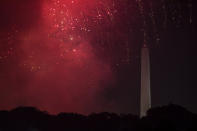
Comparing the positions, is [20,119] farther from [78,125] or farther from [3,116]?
[78,125]

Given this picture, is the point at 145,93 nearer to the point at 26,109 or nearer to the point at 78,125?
the point at 78,125

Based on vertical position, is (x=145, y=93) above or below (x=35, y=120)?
above

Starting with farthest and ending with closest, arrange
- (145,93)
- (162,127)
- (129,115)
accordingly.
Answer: (129,115), (145,93), (162,127)

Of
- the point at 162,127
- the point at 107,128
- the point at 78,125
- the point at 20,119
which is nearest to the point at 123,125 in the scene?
the point at 107,128

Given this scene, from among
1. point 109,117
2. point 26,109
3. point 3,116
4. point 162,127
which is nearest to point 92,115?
point 109,117

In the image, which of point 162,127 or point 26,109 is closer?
point 162,127

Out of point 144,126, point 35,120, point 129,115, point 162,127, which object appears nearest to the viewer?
point 162,127
